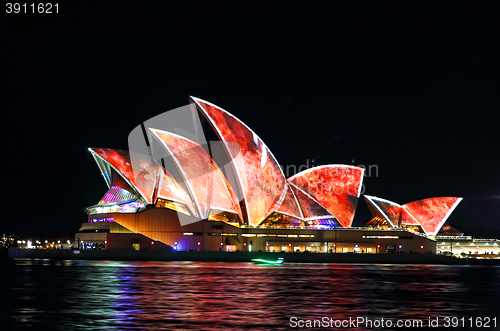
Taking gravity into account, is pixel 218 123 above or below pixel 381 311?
above

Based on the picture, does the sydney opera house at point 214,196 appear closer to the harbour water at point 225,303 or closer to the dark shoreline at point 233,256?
the dark shoreline at point 233,256

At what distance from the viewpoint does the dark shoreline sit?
6362 cm

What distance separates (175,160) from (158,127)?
14.6 ft

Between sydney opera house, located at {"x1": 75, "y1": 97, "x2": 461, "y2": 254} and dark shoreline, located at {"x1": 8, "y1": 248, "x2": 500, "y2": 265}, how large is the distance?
2.06m

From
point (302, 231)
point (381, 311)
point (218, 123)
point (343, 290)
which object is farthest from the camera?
point (302, 231)

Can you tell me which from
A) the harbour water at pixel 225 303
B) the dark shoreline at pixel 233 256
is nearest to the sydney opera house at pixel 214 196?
the dark shoreline at pixel 233 256

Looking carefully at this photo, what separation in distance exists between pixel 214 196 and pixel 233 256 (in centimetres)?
786

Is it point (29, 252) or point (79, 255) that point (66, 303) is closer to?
point (79, 255)

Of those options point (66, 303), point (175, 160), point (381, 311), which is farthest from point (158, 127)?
point (381, 311)

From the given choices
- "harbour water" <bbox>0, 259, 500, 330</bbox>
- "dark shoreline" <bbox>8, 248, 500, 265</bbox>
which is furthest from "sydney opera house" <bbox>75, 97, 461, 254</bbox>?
"harbour water" <bbox>0, 259, 500, 330</bbox>

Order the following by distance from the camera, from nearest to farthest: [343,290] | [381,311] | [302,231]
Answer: [381,311] < [343,290] < [302,231]

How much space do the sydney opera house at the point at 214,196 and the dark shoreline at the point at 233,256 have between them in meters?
2.06

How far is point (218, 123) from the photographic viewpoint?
197 ft

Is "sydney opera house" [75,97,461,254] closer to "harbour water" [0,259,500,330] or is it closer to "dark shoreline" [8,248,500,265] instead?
"dark shoreline" [8,248,500,265]
